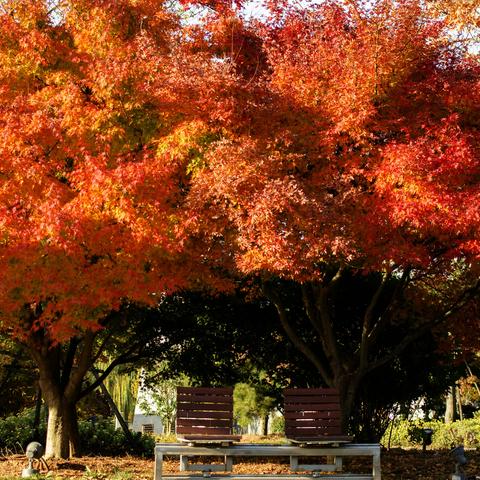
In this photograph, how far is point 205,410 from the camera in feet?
34.2

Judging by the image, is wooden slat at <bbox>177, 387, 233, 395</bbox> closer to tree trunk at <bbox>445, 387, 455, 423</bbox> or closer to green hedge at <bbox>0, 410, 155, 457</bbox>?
green hedge at <bbox>0, 410, 155, 457</bbox>

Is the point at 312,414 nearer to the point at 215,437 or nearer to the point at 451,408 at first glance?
the point at 215,437

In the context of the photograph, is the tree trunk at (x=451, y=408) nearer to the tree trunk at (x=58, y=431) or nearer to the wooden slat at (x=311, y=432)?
the tree trunk at (x=58, y=431)

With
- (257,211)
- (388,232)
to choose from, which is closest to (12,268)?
(257,211)

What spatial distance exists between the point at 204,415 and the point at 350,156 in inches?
169

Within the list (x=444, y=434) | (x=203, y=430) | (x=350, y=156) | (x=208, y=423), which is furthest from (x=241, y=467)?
(x=444, y=434)

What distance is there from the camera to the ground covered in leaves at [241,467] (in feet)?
39.2

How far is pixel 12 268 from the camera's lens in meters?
10.7

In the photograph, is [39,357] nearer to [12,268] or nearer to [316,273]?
[12,268]

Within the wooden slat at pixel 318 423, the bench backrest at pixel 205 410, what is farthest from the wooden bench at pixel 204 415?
the wooden slat at pixel 318 423

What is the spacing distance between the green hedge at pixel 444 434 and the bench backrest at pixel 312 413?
9.69m

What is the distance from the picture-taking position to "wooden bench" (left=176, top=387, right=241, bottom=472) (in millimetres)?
10148

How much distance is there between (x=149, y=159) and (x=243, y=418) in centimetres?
1810

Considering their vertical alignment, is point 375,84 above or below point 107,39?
below
